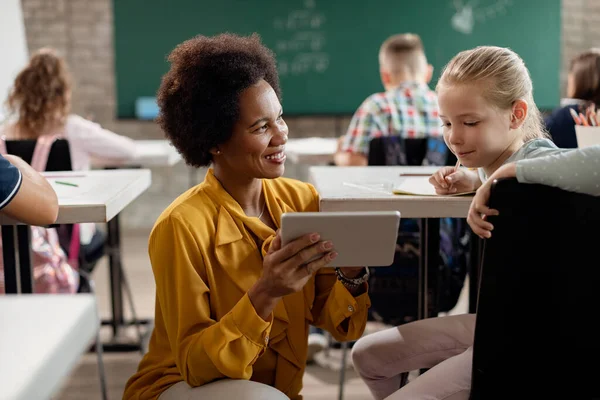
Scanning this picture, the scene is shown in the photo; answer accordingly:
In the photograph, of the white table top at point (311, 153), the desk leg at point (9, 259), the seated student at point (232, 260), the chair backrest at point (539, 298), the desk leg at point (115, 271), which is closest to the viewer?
the chair backrest at point (539, 298)

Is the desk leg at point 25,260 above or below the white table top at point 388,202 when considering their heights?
below

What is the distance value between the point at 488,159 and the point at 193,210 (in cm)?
58

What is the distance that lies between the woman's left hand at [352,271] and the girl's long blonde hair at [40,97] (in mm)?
2022

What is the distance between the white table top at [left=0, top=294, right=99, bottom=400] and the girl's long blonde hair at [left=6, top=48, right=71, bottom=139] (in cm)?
276

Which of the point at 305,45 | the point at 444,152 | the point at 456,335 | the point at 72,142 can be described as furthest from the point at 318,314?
the point at 305,45

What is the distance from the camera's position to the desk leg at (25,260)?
2.06m

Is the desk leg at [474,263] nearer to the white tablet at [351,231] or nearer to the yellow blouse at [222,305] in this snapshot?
the yellow blouse at [222,305]

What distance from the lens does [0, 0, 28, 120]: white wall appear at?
4.52 metres

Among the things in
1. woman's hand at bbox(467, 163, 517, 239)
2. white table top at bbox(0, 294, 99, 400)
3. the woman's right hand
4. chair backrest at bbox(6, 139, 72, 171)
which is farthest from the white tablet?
chair backrest at bbox(6, 139, 72, 171)

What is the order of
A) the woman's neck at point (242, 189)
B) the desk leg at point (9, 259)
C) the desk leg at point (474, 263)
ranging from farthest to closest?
the desk leg at point (474, 263)
the desk leg at point (9, 259)
the woman's neck at point (242, 189)

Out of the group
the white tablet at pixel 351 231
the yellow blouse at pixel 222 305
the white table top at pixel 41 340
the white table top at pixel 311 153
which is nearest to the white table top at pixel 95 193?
the yellow blouse at pixel 222 305

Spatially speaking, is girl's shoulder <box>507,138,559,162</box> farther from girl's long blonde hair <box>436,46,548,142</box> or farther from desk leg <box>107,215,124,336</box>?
desk leg <box>107,215,124,336</box>

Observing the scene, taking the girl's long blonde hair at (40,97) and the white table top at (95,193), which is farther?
the girl's long blonde hair at (40,97)

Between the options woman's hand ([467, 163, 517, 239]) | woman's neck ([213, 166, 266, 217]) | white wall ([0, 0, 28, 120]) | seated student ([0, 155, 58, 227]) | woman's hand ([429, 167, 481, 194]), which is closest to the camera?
woman's hand ([467, 163, 517, 239])
